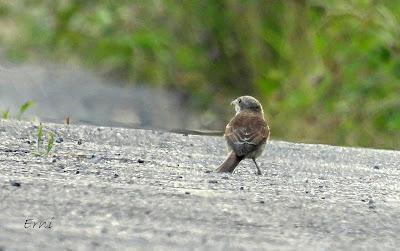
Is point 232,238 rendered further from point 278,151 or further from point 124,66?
point 124,66

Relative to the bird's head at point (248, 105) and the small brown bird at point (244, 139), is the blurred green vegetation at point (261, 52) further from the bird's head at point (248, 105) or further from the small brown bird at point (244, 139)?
the small brown bird at point (244, 139)

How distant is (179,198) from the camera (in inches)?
210

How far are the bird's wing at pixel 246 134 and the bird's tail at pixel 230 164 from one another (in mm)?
26

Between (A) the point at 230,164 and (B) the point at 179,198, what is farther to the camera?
(A) the point at 230,164

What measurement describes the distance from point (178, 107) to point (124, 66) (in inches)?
25.9

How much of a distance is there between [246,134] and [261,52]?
175 inches

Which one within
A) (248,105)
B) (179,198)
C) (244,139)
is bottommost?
(179,198)

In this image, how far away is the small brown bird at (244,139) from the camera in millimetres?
6660

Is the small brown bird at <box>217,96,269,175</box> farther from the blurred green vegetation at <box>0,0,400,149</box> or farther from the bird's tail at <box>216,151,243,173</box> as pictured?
the blurred green vegetation at <box>0,0,400,149</box>

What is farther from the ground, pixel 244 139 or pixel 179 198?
pixel 244 139
